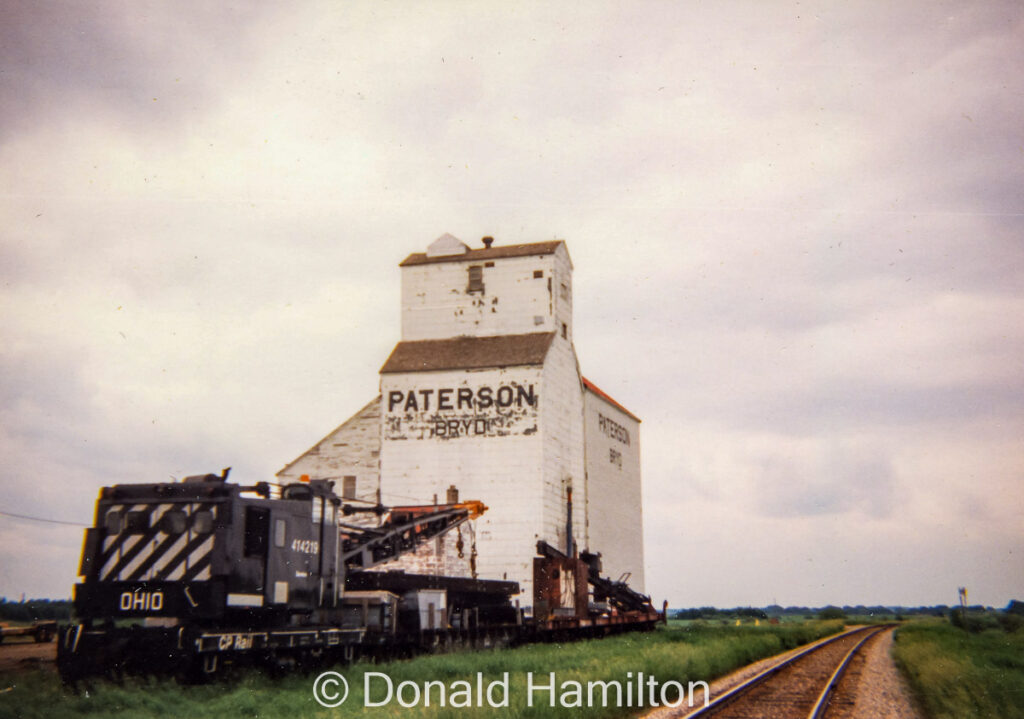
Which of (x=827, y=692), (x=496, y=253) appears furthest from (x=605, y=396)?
(x=827, y=692)

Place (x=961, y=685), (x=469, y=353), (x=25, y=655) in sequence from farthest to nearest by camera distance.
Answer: (x=469, y=353) → (x=25, y=655) → (x=961, y=685)

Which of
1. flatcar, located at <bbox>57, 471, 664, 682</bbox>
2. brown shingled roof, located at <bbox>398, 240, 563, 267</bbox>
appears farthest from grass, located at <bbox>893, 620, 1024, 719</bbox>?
brown shingled roof, located at <bbox>398, 240, 563, 267</bbox>

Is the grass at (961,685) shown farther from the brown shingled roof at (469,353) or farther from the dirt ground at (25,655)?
the brown shingled roof at (469,353)

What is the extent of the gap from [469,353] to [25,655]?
18.5m

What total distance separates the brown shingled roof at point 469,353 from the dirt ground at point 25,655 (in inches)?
589

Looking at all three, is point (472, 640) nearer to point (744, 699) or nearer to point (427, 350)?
point (744, 699)

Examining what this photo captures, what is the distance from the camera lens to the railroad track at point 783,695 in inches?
450

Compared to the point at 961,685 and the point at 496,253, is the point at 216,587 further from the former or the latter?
the point at 496,253

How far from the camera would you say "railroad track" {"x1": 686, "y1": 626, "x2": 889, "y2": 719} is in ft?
37.5

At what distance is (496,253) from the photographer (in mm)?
35125

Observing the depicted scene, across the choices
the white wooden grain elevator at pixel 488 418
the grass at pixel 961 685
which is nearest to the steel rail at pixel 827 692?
the grass at pixel 961 685

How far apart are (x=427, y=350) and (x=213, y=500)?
2115 centimetres

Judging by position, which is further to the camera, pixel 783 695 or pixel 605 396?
pixel 605 396

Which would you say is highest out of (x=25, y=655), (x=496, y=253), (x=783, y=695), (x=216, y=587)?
(x=496, y=253)
